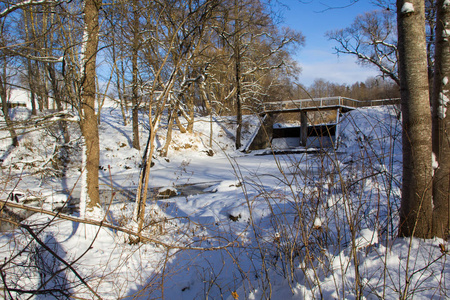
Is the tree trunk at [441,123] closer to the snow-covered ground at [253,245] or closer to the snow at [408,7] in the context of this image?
the snow-covered ground at [253,245]

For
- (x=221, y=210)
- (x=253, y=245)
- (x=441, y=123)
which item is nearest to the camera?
(x=441, y=123)

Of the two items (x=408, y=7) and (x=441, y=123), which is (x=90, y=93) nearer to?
(x=408, y=7)

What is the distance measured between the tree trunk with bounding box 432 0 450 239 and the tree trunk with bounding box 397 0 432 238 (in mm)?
182

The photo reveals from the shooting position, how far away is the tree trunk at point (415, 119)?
2.51 meters

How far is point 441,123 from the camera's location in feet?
8.96

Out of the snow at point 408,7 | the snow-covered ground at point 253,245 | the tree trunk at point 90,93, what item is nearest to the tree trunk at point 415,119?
the snow at point 408,7

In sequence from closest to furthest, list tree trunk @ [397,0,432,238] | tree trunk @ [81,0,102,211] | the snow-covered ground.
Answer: the snow-covered ground < tree trunk @ [397,0,432,238] < tree trunk @ [81,0,102,211]

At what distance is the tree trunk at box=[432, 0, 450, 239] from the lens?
2.58 m

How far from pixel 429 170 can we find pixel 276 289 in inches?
71.8

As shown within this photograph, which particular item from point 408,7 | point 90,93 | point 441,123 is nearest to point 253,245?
point 441,123

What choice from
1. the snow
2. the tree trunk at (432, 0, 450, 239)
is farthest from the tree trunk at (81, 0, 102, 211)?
the tree trunk at (432, 0, 450, 239)

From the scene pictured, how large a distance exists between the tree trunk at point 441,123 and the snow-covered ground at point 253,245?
34 cm

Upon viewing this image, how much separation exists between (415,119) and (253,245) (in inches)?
109

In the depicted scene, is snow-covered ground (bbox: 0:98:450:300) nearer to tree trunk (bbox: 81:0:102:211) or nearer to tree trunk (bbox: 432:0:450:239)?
tree trunk (bbox: 432:0:450:239)
